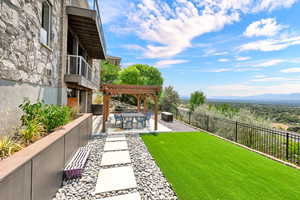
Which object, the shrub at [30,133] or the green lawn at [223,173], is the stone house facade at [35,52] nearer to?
the shrub at [30,133]

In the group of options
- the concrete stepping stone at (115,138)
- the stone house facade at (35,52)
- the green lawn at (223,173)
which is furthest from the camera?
the concrete stepping stone at (115,138)

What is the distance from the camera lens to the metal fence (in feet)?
17.4

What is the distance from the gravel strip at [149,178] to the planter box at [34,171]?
5.80ft

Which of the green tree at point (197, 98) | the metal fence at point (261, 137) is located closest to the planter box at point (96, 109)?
the metal fence at point (261, 137)

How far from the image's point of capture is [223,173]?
380cm

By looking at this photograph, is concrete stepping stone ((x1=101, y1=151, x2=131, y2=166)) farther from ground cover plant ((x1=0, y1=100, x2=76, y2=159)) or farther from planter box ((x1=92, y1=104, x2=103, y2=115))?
planter box ((x1=92, y1=104, x2=103, y2=115))

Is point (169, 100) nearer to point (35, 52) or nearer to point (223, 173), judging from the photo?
point (223, 173)

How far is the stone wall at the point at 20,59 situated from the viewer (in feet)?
10.0

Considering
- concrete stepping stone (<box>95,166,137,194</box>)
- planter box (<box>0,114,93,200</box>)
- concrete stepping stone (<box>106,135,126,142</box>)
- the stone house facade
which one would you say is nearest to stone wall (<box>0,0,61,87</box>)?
the stone house facade

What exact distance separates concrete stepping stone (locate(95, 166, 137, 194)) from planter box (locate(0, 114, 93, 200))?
0.89 m

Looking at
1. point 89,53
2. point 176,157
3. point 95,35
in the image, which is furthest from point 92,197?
point 89,53

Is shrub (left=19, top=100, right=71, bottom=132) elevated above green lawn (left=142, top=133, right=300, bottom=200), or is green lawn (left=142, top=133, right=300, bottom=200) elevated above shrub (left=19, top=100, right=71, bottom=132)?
shrub (left=19, top=100, right=71, bottom=132)

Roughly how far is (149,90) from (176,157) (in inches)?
185

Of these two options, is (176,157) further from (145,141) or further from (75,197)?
(75,197)
